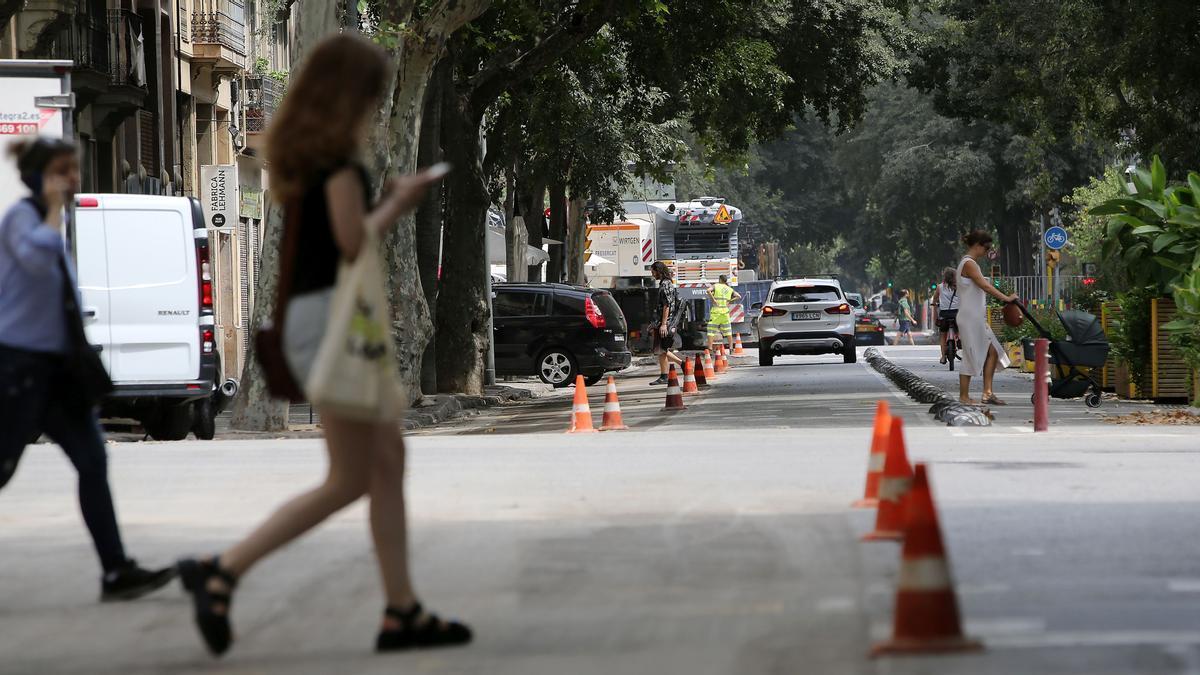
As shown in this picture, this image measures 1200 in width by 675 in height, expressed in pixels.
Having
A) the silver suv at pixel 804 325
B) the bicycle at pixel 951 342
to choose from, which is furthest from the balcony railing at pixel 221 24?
the bicycle at pixel 951 342

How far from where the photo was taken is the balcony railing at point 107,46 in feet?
113

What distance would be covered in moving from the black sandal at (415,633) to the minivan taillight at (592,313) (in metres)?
28.6

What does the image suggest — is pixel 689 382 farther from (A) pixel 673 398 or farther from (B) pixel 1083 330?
(B) pixel 1083 330

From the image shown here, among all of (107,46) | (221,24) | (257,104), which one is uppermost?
(221,24)

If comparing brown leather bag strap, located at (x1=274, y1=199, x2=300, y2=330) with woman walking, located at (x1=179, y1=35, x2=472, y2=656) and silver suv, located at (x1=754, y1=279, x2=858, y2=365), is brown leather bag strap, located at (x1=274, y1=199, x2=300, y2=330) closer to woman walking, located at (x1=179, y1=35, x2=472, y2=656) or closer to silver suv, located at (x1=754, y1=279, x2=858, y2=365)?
woman walking, located at (x1=179, y1=35, x2=472, y2=656)

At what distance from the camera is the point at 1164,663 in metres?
6.39

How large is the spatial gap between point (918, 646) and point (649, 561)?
261 cm

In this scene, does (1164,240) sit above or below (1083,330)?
above

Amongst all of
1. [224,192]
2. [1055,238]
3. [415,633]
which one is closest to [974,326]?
[415,633]

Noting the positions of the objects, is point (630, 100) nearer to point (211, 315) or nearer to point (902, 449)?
point (211, 315)

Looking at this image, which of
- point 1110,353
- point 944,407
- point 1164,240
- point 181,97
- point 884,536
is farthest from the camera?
point 181,97

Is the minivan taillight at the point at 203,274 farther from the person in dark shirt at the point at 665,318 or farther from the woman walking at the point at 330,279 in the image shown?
the woman walking at the point at 330,279

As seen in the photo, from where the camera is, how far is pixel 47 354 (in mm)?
8023

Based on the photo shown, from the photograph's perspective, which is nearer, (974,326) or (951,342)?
(974,326)
